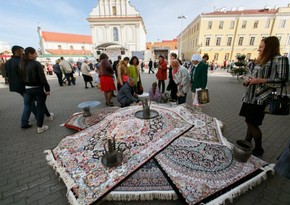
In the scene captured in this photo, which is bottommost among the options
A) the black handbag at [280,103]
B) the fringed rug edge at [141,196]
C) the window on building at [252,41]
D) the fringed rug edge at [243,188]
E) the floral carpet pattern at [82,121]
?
the fringed rug edge at [141,196]

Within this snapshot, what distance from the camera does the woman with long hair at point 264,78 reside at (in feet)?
6.53

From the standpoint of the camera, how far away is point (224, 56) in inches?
1220

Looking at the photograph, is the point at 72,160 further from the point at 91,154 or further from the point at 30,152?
the point at 30,152

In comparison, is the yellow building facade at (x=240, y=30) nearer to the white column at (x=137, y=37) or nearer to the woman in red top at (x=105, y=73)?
the white column at (x=137, y=37)

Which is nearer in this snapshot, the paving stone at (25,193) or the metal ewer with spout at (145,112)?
the paving stone at (25,193)

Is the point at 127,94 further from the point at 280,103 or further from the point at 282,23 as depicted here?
the point at 282,23

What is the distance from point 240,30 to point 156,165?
1433 inches

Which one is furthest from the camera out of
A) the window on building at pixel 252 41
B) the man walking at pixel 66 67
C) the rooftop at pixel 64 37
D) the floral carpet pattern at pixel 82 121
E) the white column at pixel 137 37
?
the rooftop at pixel 64 37

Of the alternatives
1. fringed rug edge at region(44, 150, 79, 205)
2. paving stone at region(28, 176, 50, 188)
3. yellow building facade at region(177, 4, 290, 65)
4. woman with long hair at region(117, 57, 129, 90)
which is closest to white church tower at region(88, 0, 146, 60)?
yellow building facade at region(177, 4, 290, 65)

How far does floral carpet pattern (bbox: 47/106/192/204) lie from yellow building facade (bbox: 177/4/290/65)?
28.4 m

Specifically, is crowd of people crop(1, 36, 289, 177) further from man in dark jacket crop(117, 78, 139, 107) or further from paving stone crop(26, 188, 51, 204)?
paving stone crop(26, 188, 51, 204)

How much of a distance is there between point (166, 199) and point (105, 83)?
14.4 ft

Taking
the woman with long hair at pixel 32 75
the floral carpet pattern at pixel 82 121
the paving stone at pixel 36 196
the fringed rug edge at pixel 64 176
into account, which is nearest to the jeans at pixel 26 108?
the woman with long hair at pixel 32 75

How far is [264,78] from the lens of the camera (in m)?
2.09
